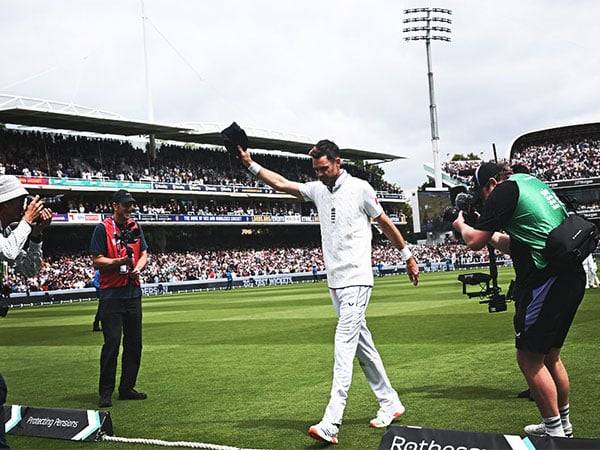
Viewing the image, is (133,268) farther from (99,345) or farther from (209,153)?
(209,153)

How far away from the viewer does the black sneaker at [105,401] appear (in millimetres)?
8867

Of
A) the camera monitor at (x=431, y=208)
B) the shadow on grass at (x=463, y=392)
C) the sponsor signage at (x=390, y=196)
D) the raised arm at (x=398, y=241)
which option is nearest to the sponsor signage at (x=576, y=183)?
the camera monitor at (x=431, y=208)

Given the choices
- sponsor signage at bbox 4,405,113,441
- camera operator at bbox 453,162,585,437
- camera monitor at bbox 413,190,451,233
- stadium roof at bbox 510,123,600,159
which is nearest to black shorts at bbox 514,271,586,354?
camera operator at bbox 453,162,585,437

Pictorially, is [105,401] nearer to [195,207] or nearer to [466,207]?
[466,207]

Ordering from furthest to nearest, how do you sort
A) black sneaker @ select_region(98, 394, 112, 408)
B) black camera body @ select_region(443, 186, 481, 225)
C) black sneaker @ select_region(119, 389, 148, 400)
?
black sneaker @ select_region(119, 389, 148, 400)
black sneaker @ select_region(98, 394, 112, 408)
black camera body @ select_region(443, 186, 481, 225)

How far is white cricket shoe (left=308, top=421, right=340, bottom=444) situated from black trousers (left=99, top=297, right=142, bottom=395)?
3603 mm

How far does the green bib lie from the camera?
5.71 meters

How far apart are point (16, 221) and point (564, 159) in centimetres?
8508

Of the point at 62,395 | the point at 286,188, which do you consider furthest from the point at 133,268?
the point at 286,188

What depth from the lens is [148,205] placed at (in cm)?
6238

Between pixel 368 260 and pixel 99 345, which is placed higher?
pixel 368 260

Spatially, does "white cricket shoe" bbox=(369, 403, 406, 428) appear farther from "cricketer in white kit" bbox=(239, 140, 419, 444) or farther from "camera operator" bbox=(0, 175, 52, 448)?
"camera operator" bbox=(0, 175, 52, 448)

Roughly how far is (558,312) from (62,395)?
679 cm

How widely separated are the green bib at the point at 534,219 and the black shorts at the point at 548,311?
0.57ft
